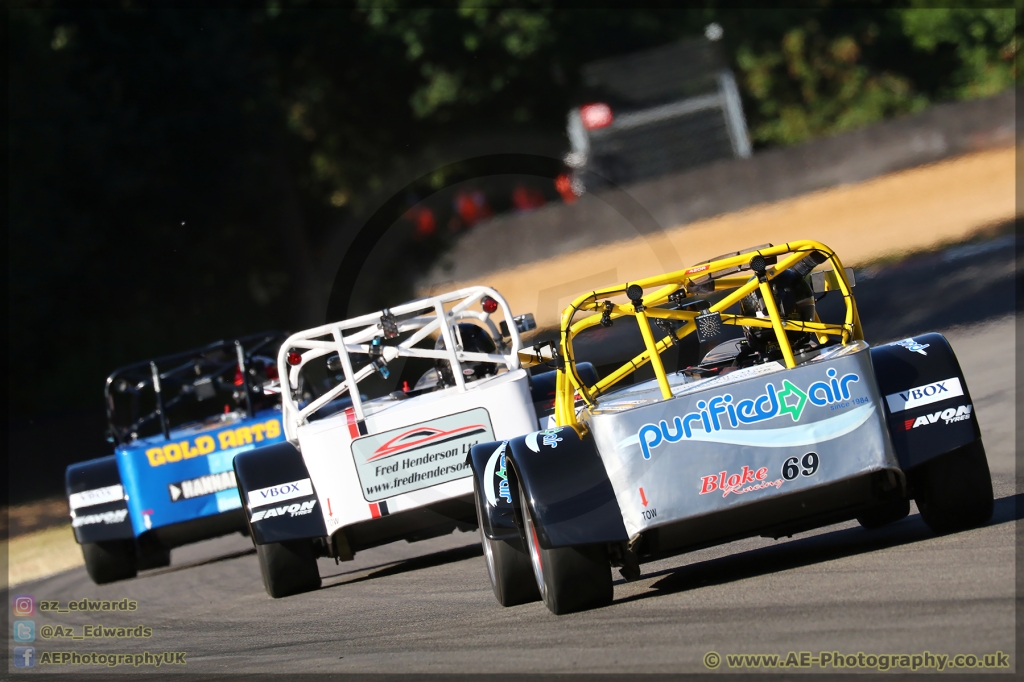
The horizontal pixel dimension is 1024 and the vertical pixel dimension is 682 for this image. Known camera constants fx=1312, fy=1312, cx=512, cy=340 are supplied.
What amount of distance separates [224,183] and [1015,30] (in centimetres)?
3056

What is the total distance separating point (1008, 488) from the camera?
8219 millimetres

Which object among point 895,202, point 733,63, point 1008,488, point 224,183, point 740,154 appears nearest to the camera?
point 1008,488

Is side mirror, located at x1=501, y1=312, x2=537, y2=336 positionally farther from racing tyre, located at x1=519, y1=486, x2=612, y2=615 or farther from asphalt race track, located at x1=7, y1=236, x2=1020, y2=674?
racing tyre, located at x1=519, y1=486, x2=612, y2=615

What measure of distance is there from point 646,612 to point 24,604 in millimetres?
8547

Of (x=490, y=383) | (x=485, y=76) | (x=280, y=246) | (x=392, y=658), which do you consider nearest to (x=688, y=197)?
(x=280, y=246)

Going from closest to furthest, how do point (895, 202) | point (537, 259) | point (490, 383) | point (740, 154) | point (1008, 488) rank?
A: point (1008, 488) < point (490, 383) < point (895, 202) < point (537, 259) < point (740, 154)

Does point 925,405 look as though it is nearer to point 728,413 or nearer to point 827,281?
point 728,413

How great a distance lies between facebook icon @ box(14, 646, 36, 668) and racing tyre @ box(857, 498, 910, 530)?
5.49 metres

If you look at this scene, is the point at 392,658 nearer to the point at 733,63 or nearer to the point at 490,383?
the point at 490,383

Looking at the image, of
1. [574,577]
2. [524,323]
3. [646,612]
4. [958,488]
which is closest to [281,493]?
[524,323]

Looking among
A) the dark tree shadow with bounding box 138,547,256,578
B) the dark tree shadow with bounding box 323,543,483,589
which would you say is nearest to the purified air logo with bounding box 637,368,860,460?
the dark tree shadow with bounding box 323,543,483,589

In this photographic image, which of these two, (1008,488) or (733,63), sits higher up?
(733,63)

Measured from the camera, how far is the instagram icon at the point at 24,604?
1222 centimetres

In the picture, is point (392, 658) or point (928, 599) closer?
point (928, 599)
